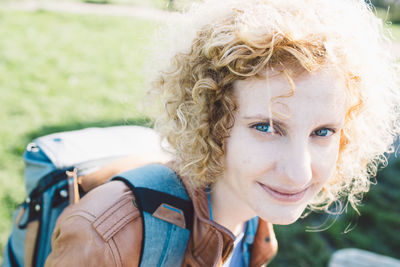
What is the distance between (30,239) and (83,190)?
0.30 metres

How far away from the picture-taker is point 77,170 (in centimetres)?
170

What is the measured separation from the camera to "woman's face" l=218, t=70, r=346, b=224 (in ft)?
4.30

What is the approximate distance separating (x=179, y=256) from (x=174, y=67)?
76 centimetres

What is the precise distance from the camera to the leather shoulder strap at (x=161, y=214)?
140cm

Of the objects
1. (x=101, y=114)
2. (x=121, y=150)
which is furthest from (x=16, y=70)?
(x=121, y=150)

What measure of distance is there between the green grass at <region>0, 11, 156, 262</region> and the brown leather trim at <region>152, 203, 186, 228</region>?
2.83ft

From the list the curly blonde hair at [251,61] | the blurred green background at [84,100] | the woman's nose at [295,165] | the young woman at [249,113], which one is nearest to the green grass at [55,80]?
the blurred green background at [84,100]

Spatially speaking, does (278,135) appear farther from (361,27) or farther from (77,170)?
(77,170)

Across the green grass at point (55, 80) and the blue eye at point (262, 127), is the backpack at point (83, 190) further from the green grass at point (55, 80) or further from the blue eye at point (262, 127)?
the green grass at point (55, 80)

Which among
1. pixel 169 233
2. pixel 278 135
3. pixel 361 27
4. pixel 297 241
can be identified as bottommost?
pixel 297 241

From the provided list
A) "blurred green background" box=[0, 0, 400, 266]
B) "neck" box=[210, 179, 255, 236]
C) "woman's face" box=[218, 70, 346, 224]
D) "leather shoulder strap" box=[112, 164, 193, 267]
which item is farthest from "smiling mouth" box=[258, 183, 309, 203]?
"blurred green background" box=[0, 0, 400, 266]

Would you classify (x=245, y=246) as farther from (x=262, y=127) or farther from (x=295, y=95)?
(x=295, y=95)

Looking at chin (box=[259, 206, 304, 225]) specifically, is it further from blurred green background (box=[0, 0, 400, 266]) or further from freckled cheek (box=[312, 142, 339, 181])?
blurred green background (box=[0, 0, 400, 266])

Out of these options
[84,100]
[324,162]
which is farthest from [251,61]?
[84,100]
